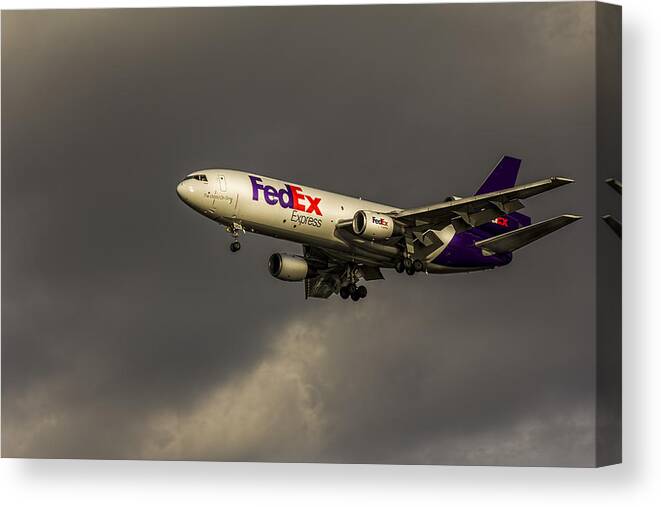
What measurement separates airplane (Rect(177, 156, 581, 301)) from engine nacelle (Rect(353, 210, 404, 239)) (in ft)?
0.06

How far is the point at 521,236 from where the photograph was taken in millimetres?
23344

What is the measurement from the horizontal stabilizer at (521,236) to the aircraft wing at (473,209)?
46cm

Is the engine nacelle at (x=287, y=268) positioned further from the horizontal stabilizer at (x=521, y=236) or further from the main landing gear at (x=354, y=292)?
the horizontal stabilizer at (x=521, y=236)

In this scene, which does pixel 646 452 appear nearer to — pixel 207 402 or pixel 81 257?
pixel 207 402

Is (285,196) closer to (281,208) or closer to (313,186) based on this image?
(281,208)

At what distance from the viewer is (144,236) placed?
Result: 22.3 metres

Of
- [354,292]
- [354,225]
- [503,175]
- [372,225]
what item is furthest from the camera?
[354,225]

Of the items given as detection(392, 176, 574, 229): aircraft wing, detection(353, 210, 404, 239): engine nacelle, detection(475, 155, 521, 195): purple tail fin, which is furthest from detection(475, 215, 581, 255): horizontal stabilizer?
detection(353, 210, 404, 239): engine nacelle

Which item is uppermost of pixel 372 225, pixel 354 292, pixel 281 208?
pixel 281 208

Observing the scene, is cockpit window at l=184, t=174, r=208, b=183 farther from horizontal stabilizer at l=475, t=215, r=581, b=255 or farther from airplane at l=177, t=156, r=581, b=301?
horizontal stabilizer at l=475, t=215, r=581, b=255

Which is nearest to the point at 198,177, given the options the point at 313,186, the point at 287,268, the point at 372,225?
the point at 313,186

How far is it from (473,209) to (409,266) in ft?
6.44

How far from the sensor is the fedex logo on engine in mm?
23984

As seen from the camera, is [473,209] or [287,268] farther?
[287,268]
